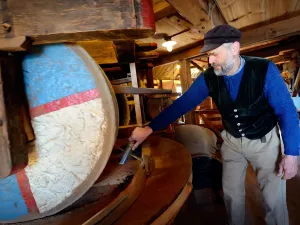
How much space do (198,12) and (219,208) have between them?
264cm

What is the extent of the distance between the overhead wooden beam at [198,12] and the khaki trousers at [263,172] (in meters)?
1.45

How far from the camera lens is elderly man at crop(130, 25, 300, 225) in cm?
144

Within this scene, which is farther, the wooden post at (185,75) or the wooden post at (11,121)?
the wooden post at (185,75)

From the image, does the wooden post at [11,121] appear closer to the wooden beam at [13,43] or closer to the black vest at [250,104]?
the wooden beam at [13,43]

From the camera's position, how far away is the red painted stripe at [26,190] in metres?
0.83

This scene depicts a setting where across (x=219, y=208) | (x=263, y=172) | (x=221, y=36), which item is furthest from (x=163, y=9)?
(x=219, y=208)

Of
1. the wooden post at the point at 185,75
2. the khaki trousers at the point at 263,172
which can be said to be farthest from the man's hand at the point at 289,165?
the wooden post at the point at 185,75

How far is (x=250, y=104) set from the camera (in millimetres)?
1546

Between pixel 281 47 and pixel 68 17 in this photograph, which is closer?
pixel 68 17

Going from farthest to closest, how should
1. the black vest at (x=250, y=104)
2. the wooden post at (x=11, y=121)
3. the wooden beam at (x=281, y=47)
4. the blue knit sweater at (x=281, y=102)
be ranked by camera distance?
the wooden beam at (x=281, y=47) → the black vest at (x=250, y=104) → the blue knit sweater at (x=281, y=102) → the wooden post at (x=11, y=121)

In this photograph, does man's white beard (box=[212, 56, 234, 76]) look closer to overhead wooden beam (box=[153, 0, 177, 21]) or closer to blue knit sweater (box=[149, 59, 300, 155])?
blue knit sweater (box=[149, 59, 300, 155])

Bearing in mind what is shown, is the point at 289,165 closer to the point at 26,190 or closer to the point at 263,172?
the point at 263,172

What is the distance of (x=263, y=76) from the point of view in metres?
1.48

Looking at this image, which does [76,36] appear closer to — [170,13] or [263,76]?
[263,76]
